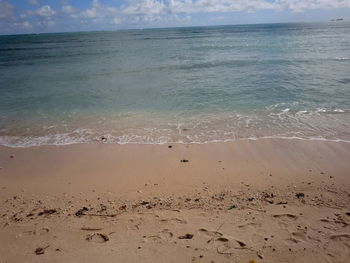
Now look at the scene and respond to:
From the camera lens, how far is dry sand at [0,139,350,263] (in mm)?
4129

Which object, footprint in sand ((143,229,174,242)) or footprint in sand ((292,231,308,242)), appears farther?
footprint in sand ((143,229,174,242))

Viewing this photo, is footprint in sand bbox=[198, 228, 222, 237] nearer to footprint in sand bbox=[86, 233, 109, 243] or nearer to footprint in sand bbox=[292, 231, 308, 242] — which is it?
footprint in sand bbox=[292, 231, 308, 242]

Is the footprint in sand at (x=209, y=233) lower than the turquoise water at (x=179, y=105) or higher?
lower

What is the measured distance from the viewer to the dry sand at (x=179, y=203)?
4.13m

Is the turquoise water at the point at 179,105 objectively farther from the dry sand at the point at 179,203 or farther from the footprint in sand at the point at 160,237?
the footprint in sand at the point at 160,237

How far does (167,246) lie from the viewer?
13.8ft

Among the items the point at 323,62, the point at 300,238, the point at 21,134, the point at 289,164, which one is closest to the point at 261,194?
the point at 300,238

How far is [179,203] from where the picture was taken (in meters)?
5.37

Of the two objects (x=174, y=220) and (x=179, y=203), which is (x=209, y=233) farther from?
(x=179, y=203)

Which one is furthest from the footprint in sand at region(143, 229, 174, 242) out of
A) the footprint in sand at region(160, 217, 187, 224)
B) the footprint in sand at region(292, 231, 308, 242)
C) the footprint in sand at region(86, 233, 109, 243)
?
the footprint in sand at region(292, 231, 308, 242)

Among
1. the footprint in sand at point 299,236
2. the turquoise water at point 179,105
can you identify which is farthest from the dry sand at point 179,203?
the turquoise water at point 179,105

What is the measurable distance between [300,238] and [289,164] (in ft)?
9.74

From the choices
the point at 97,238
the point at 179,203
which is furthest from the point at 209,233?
the point at 97,238

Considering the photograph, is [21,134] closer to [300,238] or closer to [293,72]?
[300,238]
